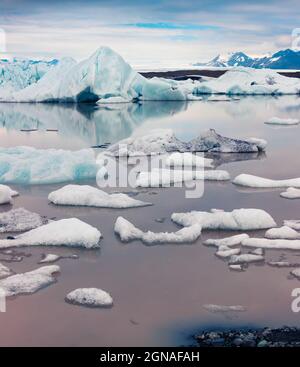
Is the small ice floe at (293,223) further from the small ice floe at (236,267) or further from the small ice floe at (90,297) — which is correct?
the small ice floe at (90,297)

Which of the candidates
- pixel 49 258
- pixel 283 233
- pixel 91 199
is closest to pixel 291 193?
pixel 283 233

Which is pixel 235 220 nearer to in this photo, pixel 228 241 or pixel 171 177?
pixel 228 241

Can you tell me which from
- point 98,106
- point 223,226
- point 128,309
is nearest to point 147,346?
point 128,309

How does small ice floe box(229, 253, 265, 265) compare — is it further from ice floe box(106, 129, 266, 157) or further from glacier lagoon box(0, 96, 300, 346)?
ice floe box(106, 129, 266, 157)

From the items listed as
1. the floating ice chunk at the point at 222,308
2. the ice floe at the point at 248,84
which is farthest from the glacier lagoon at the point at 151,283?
the ice floe at the point at 248,84

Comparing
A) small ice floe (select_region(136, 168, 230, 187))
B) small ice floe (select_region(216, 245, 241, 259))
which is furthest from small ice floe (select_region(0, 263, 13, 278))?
small ice floe (select_region(136, 168, 230, 187))
